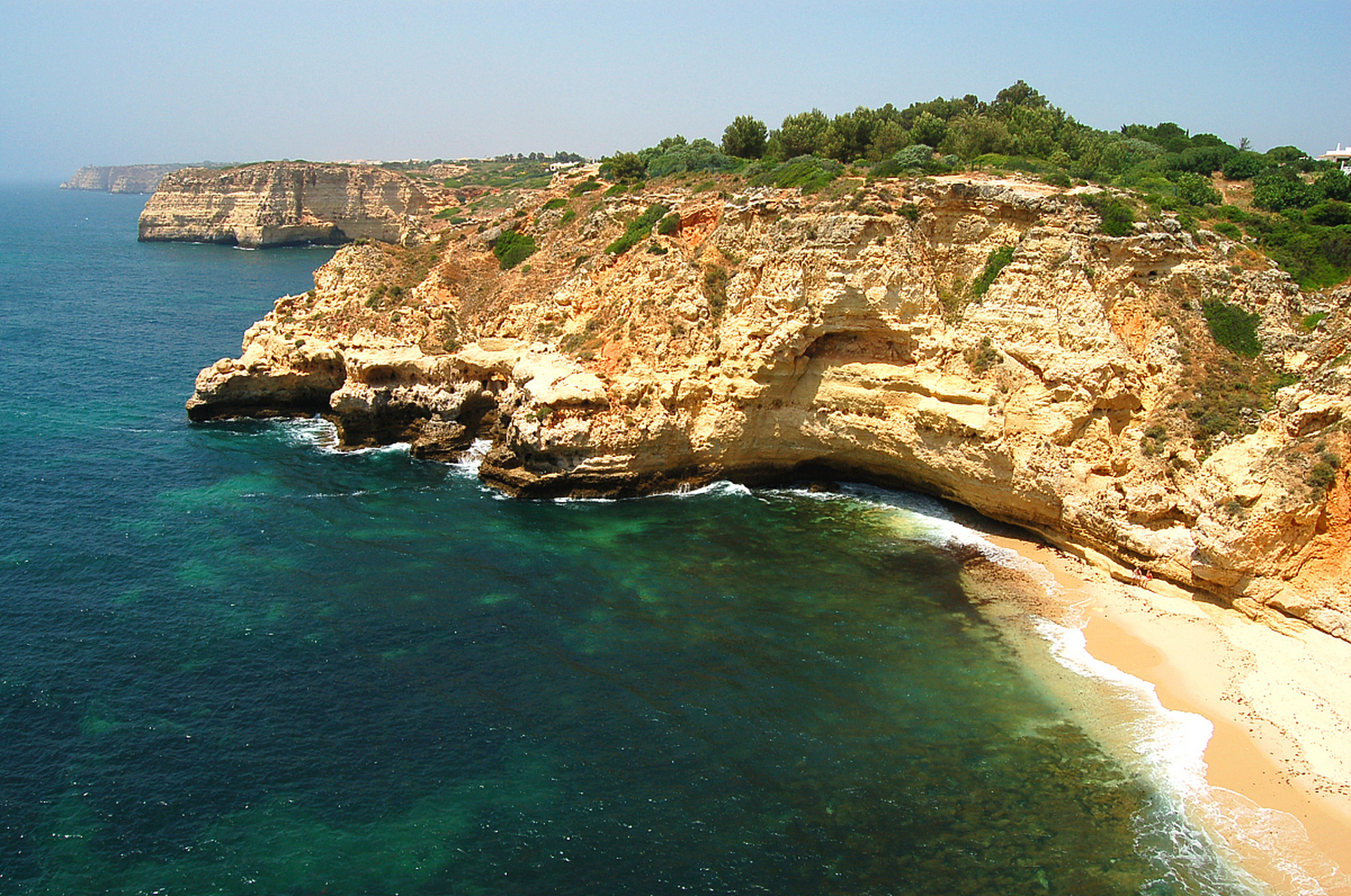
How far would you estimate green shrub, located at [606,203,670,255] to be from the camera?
1715 inches

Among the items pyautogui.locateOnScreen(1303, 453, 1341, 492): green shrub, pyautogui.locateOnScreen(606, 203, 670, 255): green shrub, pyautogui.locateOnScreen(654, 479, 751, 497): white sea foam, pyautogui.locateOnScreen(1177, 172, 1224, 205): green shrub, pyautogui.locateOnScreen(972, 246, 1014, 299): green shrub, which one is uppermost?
pyautogui.locateOnScreen(1177, 172, 1224, 205): green shrub

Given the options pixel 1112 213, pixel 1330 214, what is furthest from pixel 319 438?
pixel 1330 214

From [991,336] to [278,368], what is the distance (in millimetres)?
35532

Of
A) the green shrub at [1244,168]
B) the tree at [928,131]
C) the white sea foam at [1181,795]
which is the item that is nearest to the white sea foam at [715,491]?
the white sea foam at [1181,795]

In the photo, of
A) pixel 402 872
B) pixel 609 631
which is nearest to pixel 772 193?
pixel 609 631

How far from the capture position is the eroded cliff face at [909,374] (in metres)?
26.6

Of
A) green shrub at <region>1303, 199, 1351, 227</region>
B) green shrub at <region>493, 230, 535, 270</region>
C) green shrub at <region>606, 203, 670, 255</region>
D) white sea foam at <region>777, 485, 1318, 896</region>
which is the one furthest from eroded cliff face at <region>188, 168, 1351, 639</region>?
white sea foam at <region>777, 485, 1318, 896</region>

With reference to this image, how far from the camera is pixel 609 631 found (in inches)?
997

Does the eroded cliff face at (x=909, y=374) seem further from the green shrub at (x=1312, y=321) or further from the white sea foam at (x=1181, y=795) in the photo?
the white sea foam at (x=1181, y=795)

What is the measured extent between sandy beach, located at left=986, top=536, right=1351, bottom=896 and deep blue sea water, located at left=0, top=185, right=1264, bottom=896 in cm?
173

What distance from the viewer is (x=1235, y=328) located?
1197 inches

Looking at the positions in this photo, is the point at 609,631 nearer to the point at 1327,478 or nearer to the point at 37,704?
the point at 37,704

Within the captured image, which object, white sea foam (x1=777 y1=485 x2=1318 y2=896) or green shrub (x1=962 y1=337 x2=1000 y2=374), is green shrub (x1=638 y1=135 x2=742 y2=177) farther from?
white sea foam (x1=777 y1=485 x2=1318 y2=896)

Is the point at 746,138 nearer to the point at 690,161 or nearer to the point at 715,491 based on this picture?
the point at 690,161
